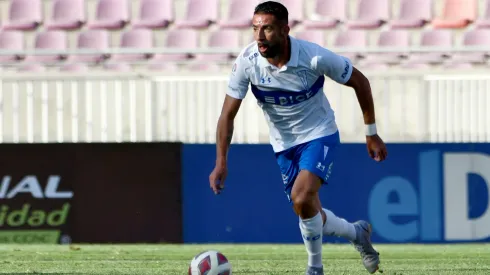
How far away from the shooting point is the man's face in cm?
593

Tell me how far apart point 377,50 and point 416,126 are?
1.08m

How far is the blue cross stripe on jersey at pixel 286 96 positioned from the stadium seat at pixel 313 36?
7431 mm

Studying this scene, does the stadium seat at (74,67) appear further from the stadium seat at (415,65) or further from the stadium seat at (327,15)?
the stadium seat at (415,65)

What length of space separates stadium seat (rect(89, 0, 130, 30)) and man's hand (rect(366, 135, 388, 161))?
873 centimetres

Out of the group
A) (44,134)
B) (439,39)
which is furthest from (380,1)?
(44,134)

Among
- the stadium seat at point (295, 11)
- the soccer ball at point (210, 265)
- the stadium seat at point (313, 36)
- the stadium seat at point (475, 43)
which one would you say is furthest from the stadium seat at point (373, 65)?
the soccer ball at point (210, 265)

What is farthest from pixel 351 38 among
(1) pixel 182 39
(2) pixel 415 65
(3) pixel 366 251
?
(3) pixel 366 251

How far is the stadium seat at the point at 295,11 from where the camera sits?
562 inches

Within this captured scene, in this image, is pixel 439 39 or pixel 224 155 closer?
pixel 224 155

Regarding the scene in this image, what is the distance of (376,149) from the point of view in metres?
6.20

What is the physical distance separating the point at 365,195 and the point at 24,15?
19.8ft

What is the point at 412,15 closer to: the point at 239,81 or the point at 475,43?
the point at 475,43

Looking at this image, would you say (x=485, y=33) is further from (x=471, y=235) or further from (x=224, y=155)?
(x=224, y=155)

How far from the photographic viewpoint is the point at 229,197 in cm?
1136
